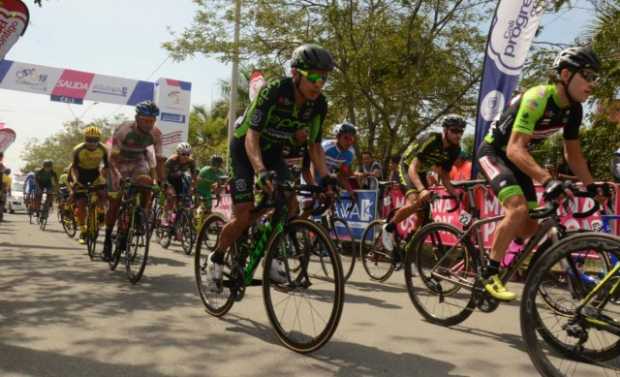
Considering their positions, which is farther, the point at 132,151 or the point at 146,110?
the point at 132,151

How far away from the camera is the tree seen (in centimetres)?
1409

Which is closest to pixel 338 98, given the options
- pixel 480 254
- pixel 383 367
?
pixel 480 254

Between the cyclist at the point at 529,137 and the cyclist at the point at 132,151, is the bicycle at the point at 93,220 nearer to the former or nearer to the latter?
the cyclist at the point at 132,151

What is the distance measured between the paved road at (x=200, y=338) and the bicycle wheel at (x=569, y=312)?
0.42m

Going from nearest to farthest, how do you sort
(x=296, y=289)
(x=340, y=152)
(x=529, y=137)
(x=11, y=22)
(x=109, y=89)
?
(x=529, y=137) < (x=296, y=289) < (x=11, y=22) < (x=340, y=152) < (x=109, y=89)

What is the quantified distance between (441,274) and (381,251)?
8.94ft

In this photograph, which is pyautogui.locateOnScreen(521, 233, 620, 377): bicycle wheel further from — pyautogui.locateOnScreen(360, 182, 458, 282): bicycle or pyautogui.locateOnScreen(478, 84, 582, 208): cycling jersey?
pyautogui.locateOnScreen(360, 182, 458, 282): bicycle

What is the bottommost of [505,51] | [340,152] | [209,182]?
[209,182]

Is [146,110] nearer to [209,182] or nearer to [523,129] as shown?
[523,129]

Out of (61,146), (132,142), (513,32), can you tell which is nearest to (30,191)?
(132,142)

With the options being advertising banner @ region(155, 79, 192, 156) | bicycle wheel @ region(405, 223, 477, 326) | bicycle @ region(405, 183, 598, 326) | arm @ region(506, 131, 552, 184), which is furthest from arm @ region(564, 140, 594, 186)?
advertising banner @ region(155, 79, 192, 156)

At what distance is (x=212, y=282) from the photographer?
15.3ft

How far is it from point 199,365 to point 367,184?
7695 mm

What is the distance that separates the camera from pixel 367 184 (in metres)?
10.9
